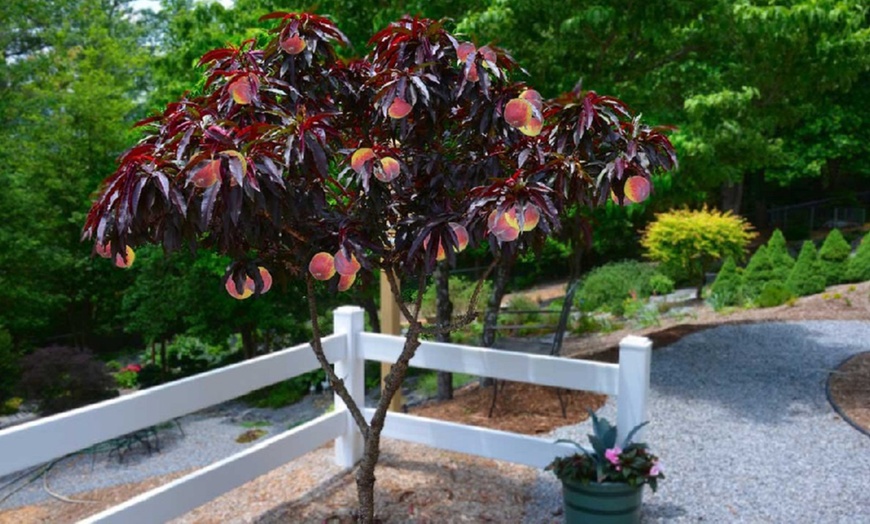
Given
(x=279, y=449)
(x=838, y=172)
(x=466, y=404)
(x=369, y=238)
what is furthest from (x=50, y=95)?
(x=838, y=172)

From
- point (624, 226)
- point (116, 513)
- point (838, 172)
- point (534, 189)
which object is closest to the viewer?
point (534, 189)

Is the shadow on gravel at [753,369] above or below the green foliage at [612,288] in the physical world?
below

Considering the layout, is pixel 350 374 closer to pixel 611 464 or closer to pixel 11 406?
pixel 611 464

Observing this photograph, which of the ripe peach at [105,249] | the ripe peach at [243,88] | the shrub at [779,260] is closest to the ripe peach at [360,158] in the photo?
the ripe peach at [243,88]

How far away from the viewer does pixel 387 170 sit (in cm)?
265

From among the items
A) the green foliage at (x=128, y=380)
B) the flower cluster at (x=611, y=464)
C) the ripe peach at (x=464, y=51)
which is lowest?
the green foliage at (x=128, y=380)

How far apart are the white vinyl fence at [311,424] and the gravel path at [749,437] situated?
623 millimetres

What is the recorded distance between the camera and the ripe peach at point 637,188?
2.65 metres

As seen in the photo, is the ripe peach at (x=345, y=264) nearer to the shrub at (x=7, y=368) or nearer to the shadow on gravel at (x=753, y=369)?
the shadow on gravel at (x=753, y=369)

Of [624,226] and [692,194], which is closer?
[692,194]

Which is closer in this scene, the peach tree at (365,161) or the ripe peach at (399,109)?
the peach tree at (365,161)

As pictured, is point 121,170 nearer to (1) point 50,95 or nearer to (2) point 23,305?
(2) point 23,305

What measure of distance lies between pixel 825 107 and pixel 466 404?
1457cm

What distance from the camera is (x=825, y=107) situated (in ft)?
55.7
